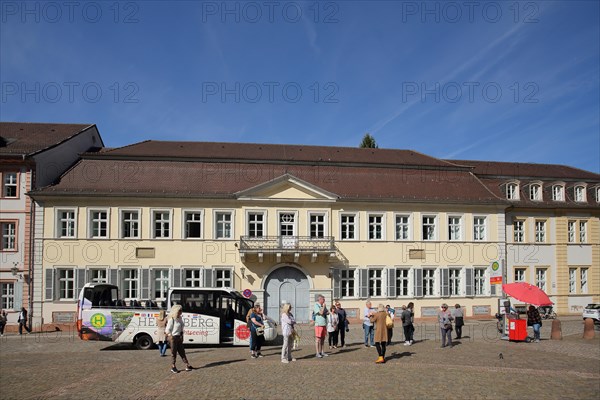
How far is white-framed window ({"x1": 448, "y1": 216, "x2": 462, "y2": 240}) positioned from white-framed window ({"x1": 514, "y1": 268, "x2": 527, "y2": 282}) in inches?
191

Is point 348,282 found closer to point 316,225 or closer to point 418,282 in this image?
point 316,225

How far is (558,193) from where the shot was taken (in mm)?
34094

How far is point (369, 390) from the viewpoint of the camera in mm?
11469

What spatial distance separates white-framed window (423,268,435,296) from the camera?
99.0 feet

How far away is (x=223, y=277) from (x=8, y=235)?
11.4 m

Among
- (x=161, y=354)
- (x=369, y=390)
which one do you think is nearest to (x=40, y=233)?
(x=161, y=354)

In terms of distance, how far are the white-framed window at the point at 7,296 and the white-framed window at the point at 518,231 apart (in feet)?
93.4

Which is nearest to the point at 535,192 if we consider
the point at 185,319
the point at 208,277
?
the point at 208,277

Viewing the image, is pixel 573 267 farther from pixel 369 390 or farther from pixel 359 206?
pixel 369 390

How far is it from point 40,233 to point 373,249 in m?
17.6

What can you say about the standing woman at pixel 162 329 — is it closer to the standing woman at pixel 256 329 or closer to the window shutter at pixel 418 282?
the standing woman at pixel 256 329

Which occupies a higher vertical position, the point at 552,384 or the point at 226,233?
the point at 226,233

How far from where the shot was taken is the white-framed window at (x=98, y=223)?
91.5ft

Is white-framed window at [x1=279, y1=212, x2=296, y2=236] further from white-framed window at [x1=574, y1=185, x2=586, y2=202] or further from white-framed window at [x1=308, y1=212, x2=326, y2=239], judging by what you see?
white-framed window at [x1=574, y1=185, x2=586, y2=202]
